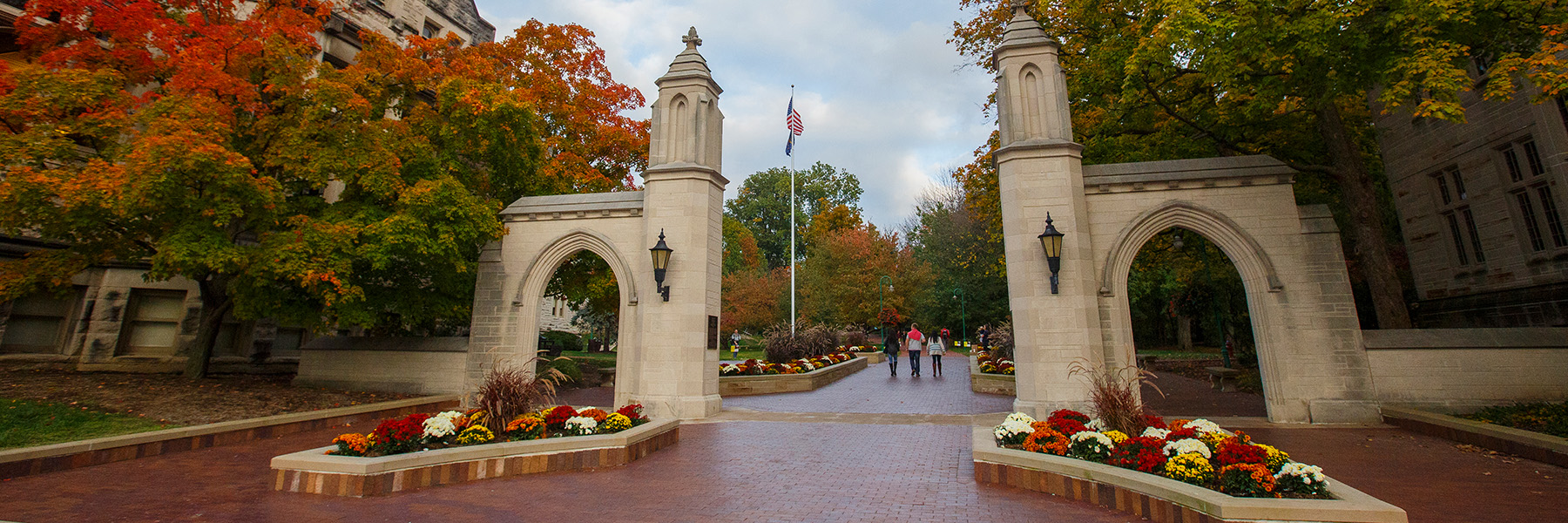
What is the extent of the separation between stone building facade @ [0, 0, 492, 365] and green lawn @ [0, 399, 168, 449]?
4.47m

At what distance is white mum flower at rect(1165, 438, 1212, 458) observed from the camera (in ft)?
17.5

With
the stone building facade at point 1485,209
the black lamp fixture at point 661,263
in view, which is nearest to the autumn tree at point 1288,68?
the stone building facade at point 1485,209

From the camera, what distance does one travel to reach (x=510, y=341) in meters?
12.9

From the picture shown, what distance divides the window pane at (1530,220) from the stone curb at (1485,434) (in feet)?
24.1

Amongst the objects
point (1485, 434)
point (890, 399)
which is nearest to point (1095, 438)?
point (1485, 434)

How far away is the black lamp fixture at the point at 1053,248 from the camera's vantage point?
1040 centimetres

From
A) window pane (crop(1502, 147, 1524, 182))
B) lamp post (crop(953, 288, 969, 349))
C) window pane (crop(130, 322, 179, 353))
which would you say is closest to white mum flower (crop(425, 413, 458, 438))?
window pane (crop(130, 322, 179, 353))

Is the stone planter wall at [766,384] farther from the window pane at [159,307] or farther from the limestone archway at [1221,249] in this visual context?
the window pane at [159,307]

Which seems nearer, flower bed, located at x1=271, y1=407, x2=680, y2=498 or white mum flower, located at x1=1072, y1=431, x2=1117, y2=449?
flower bed, located at x1=271, y1=407, x2=680, y2=498

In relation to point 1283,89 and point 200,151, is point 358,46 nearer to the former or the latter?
point 200,151

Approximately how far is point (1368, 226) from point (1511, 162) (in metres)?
5.25

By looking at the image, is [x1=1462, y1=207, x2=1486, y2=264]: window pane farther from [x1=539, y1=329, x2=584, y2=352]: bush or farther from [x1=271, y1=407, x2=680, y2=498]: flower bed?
[x1=539, y1=329, x2=584, y2=352]: bush

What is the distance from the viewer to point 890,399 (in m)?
14.3

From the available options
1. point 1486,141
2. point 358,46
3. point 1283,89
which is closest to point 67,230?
point 358,46
